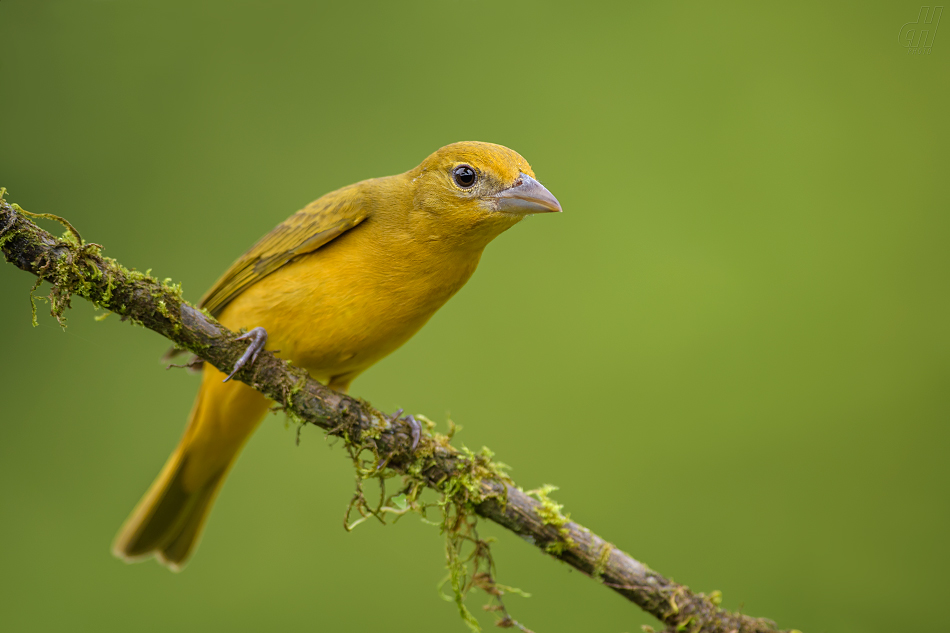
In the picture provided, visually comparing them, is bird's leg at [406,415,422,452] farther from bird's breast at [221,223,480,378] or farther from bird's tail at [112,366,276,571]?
bird's tail at [112,366,276,571]

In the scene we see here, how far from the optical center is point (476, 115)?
19.9ft

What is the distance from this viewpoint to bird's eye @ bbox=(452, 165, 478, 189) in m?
3.09

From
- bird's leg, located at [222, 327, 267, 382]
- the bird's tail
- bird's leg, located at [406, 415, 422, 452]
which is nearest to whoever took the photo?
bird's leg, located at [222, 327, 267, 382]

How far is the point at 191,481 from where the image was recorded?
3869 millimetres

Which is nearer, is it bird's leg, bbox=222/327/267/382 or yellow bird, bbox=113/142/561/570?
bird's leg, bbox=222/327/267/382

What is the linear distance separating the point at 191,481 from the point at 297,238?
1.50 meters

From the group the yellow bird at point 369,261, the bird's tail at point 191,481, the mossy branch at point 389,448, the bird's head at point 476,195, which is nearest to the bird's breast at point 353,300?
the yellow bird at point 369,261

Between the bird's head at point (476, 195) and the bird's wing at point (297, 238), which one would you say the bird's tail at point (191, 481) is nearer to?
the bird's wing at point (297, 238)

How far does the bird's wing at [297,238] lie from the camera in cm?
327

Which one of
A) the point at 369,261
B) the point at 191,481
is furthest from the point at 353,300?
the point at 191,481

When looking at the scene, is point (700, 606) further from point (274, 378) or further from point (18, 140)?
point (18, 140)

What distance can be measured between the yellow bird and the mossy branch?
221 millimetres

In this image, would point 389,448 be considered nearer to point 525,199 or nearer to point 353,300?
point 353,300

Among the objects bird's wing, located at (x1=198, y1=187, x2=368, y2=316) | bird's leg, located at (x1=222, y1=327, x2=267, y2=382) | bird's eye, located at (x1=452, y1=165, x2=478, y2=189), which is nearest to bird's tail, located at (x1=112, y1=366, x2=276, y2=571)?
bird's wing, located at (x1=198, y1=187, x2=368, y2=316)
